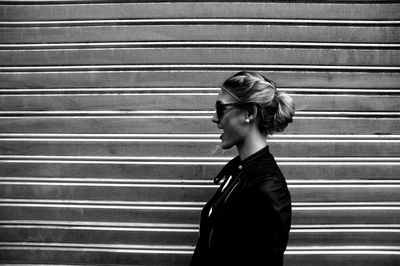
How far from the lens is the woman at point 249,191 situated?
161 cm

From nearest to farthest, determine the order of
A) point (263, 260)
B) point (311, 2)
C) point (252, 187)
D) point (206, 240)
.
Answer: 1. point (263, 260)
2. point (252, 187)
3. point (206, 240)
4. point (311, 2)

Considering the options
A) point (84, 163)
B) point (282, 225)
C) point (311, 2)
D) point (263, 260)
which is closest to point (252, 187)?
point (282, 225)

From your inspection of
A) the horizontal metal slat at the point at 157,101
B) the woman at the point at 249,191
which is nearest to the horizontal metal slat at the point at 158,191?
the horizontal metal slat at the point at 157,101

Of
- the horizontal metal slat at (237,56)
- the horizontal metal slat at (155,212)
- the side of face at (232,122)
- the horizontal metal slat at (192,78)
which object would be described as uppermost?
the horizontal metal slat at (237,56)

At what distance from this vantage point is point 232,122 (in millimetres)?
1885

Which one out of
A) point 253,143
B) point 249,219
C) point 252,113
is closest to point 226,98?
point 252,113

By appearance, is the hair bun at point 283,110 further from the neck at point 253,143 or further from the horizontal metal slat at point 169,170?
the horizontal metal slat at point 169,170

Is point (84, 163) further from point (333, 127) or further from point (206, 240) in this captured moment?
point (333, 127)

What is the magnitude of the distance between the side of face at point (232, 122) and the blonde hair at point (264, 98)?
66 millimetres

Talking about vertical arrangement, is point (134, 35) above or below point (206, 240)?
above

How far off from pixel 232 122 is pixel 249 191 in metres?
0.45

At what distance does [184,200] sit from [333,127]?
155 centimetres

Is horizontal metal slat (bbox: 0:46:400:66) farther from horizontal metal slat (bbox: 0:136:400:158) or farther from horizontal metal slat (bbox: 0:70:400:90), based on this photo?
horizontal metal slat (bbox: 0:136:400:158)

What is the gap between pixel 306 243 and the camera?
9.01ft
